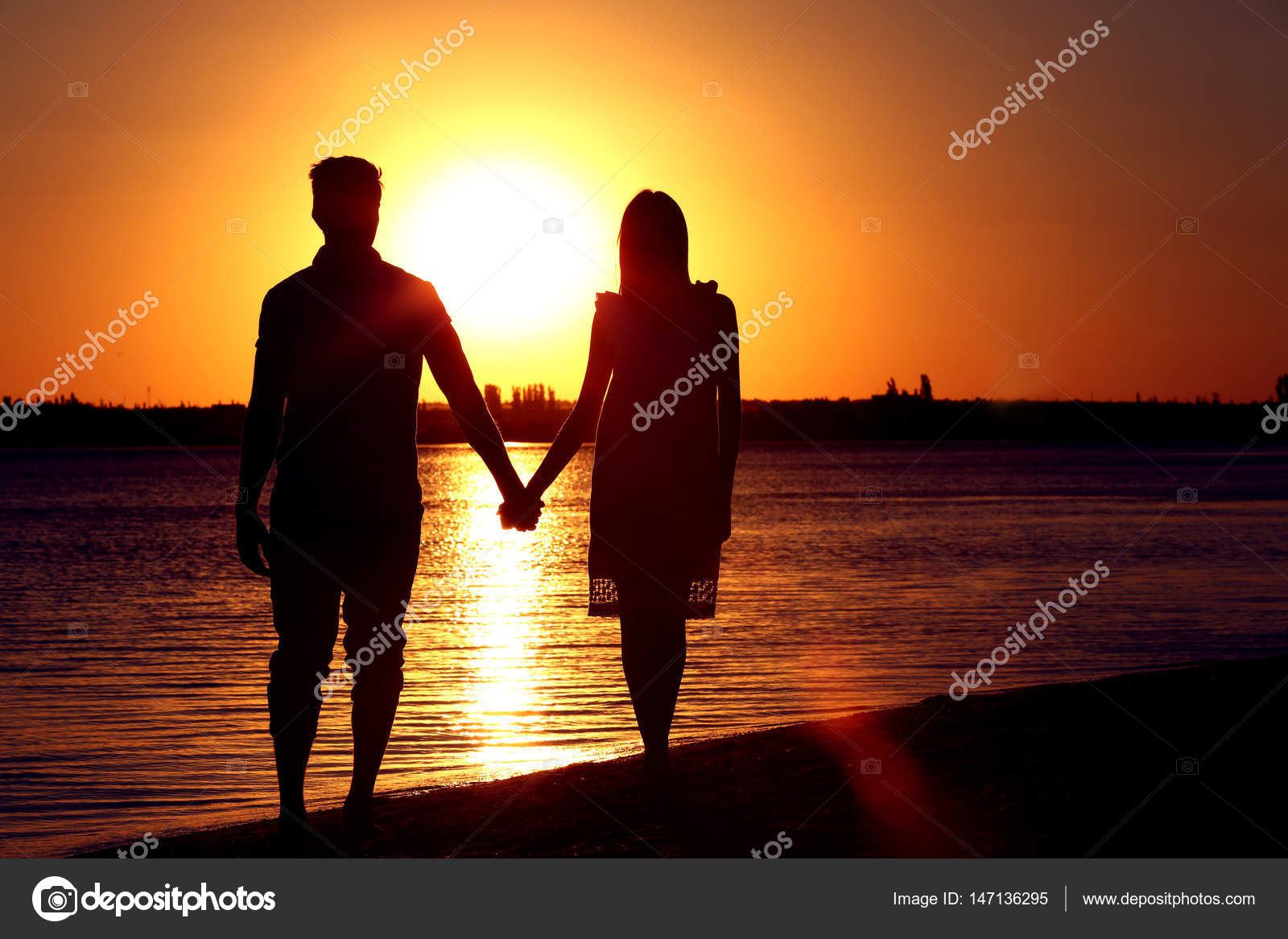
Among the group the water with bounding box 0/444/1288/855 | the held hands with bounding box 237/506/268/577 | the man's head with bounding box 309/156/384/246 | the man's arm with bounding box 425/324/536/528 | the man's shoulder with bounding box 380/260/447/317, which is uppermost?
the man's head with bounding box 309/156/384/246

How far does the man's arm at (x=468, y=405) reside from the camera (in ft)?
13.9

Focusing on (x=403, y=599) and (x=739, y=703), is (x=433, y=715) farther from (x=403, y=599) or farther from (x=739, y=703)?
(x=403, y=599)

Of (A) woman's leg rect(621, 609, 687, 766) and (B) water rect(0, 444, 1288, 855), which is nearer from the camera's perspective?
(A) woman's leg rect(621, 609, 687, 766)

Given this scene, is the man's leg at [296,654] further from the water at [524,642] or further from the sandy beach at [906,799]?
the water at [524,642]

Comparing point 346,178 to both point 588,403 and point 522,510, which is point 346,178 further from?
point 522,510

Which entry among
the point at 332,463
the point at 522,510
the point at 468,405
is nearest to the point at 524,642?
the point at 522,510

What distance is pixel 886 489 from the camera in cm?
6334

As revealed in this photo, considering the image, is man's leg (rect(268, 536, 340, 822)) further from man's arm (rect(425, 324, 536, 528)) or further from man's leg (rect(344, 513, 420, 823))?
man's arm (rect(425, 324, 536, 528))

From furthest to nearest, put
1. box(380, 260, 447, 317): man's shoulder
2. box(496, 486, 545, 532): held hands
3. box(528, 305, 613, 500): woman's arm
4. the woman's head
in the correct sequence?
1. box(496, 486, 545, 532): held hands
2. box(528, 305, 613, 500): woman's arm
3. the woman's head
4. box(380, 260, 447, 317): man's shoulder

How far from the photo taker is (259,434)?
13.0 feet

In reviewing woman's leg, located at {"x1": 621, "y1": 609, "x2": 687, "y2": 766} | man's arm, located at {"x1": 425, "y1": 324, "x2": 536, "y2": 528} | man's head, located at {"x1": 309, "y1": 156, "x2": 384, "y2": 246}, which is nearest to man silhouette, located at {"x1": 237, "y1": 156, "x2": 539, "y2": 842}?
man's head, located at {"x1": 309, "y1": 156, "x2": 384, "y2": 246}

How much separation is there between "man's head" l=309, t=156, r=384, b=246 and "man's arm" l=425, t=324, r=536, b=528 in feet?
1.43
